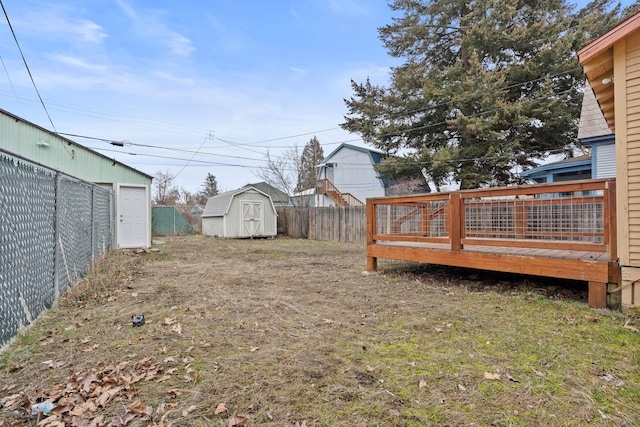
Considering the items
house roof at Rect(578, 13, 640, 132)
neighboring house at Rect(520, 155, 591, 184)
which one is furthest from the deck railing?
neighboring house at Rect(520, 155, 591, 184)

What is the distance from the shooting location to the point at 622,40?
3557 millimetres

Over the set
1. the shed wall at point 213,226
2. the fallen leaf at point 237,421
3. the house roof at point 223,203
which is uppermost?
the house roof at point 223,203

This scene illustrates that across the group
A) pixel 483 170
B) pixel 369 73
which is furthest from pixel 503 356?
pixel 369 73

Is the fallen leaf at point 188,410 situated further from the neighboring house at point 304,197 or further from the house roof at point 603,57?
the neighboring house at point 304,197

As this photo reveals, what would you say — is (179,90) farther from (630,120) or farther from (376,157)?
(630,120)

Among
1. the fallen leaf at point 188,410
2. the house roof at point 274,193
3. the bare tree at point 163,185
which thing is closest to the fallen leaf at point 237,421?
the fallen leaf at point 188,410

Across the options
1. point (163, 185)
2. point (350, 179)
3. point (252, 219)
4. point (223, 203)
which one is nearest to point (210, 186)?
point (163, 185)

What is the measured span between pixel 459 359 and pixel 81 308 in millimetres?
4258

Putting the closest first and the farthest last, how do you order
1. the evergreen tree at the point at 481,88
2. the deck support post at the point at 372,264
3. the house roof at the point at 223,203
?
the deck support post at the point at 372,264 < the evergreen tree at the point at 481,88 < the house roof at the point at 223,203

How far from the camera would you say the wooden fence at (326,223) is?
12961 millimetres

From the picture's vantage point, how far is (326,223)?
14.5 m

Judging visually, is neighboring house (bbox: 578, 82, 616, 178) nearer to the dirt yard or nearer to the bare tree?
the dirt yard

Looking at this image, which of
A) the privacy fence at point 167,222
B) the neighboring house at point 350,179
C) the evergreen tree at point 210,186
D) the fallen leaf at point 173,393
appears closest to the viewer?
the fallen leaf at point 173,393

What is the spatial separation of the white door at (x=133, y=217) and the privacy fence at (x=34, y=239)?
485 cm
